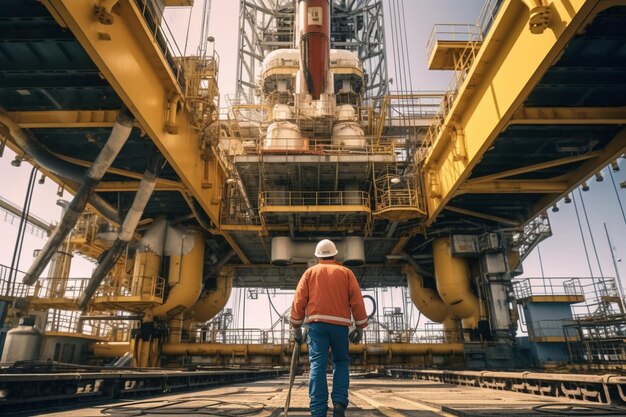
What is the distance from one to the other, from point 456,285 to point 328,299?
1472 centimetres

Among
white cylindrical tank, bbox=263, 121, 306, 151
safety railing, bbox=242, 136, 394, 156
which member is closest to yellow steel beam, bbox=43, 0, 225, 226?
safety railing, bbox=242, 136, 394, 156

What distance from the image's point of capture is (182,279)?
54.1ft

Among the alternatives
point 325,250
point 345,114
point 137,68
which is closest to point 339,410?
point 325,250

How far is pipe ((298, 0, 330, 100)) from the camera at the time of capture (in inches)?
709

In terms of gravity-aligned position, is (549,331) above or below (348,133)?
below

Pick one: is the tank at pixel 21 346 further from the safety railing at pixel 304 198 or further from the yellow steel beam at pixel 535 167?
the yellow steel beam at pixel 535 167

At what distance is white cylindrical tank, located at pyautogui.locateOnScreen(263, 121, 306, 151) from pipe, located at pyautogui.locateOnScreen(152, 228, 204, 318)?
17.1 feet

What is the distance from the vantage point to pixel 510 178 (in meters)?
14.5

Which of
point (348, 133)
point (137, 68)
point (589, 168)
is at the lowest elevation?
point (589, 168)

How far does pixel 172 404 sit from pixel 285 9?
38.2 metres

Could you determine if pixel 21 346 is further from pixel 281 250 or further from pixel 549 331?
pixel 549 331

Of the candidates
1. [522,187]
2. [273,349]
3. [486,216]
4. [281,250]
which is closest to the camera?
[522,187]

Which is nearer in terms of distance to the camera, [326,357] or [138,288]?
[326,357]

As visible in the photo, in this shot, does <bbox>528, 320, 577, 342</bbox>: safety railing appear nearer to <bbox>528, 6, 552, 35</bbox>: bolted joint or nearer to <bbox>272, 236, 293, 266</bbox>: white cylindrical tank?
<bbox>272, 236, 293, 266</bbox>: white cylindrical tank
